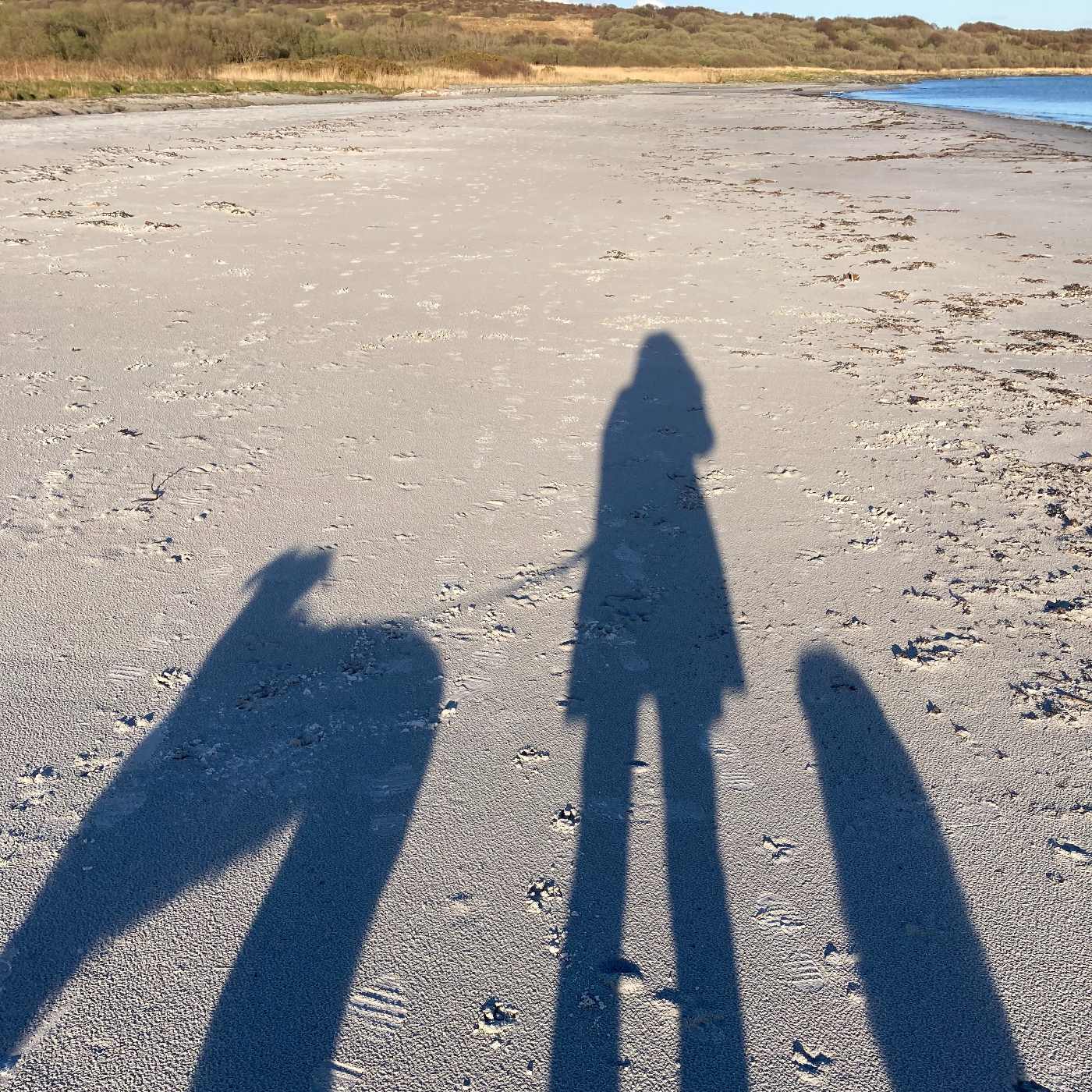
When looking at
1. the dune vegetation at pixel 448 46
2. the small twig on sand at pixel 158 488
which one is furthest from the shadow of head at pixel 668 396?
the dune vegetation at pixel 448 46

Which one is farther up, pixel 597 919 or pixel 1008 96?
pixel 1008 96

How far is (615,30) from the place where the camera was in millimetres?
65250

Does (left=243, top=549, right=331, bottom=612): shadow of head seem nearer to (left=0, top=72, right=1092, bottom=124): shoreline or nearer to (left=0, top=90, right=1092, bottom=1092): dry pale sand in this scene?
(left=0, top=90, right=1092, bottom=1092): dry pale sand

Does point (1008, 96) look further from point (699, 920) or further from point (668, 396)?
point (699, 920)

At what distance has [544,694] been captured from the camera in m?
2.79

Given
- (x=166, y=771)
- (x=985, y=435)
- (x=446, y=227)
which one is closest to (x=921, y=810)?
(x=166, y=771)

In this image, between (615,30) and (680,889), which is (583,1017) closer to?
(680,889)

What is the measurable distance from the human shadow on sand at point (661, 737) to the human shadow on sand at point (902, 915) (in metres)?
0.33

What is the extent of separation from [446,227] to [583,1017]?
9.13 meters

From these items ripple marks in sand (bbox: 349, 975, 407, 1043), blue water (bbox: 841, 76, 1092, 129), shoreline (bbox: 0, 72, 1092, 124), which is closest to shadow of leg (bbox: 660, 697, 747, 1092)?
ripple marks in sand (bbox: 349, 975, 407, 1043)

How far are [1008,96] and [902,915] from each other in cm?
4353

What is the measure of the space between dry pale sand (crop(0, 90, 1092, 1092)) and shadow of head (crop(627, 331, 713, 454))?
3 cm

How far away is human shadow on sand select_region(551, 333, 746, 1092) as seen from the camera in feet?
6.00

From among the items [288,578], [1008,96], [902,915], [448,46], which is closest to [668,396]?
[288,578]
